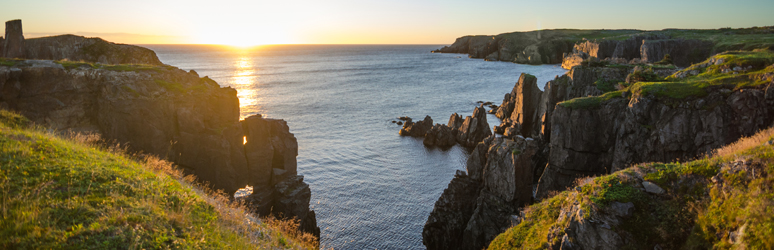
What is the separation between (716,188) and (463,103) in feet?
256

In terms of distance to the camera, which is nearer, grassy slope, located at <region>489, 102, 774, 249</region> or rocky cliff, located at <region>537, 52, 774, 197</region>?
grassy slope, located at <region>489, 102, 774, 249</region>

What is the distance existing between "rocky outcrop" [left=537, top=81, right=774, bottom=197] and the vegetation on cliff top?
10858mm

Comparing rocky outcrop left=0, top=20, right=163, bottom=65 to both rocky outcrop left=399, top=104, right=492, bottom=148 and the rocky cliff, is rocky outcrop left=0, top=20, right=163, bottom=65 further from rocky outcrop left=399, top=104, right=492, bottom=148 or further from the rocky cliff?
the rocky cliff

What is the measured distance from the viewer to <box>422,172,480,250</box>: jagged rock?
98.4 ft

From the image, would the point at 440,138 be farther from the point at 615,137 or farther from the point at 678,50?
the point at 678,50

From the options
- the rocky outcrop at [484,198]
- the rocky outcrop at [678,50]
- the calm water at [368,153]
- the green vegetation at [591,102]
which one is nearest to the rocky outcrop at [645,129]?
the green vegetation at [591,102]

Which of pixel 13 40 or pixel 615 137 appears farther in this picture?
pixel 13 40

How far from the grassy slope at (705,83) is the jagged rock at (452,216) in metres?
11.2

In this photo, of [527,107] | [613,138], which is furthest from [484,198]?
[527,107]

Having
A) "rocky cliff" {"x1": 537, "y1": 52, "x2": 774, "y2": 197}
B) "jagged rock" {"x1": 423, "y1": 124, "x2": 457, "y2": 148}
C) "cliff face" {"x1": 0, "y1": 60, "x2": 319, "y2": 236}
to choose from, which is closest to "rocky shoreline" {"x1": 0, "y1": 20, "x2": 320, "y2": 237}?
"cliff face" {"x1": 0, "y1": 60, "x2": 319, "y2": 236}

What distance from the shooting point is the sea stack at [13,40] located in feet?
104

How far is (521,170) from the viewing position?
90.5 feet

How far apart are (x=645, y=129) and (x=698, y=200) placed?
1636cm

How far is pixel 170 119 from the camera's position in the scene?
27.3 m
